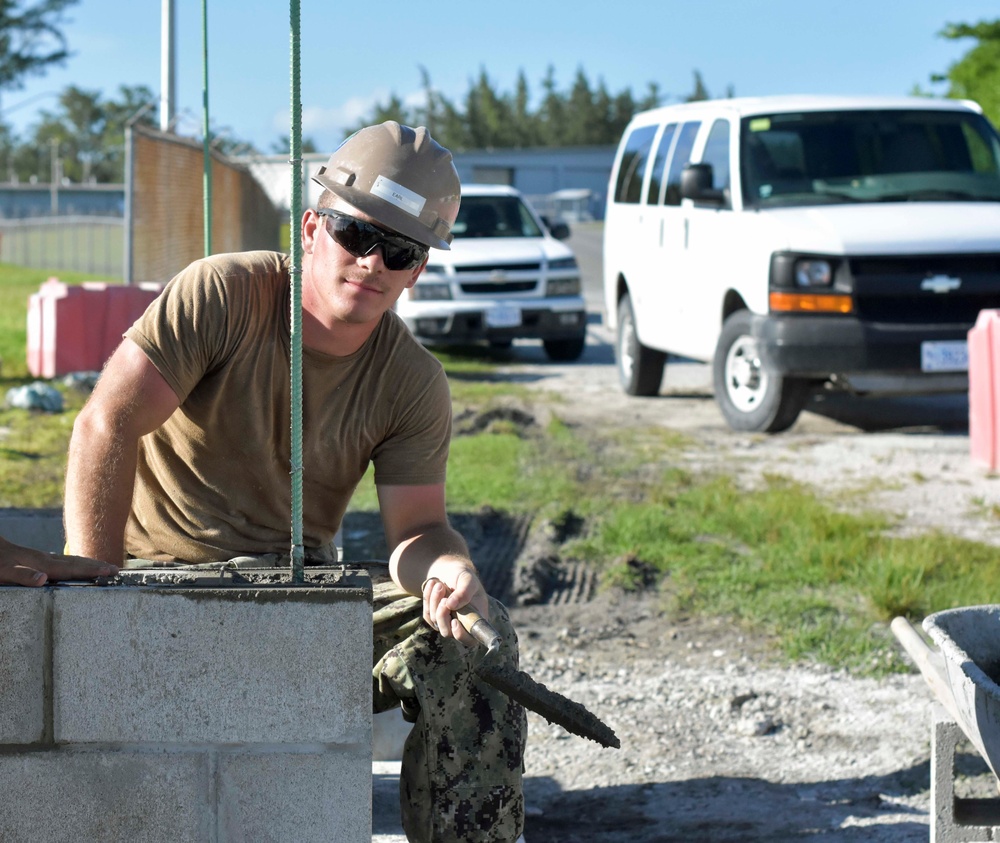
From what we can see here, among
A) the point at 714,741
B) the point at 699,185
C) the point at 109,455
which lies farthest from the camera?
the point at 699,185

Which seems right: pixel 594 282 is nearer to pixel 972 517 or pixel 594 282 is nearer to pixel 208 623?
pixel 972 517

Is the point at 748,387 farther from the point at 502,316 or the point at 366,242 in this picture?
the point at 366,242

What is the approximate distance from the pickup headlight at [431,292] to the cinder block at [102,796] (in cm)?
1106

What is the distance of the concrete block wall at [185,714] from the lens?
2.40 meters

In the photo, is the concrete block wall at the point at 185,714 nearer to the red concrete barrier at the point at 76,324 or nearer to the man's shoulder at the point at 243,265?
the man's shoulder at the point at 243,265

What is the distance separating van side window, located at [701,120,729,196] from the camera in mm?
9836

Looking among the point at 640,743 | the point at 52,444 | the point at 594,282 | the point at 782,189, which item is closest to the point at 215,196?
the point at 52,444

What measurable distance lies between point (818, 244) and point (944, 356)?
1.05 metres

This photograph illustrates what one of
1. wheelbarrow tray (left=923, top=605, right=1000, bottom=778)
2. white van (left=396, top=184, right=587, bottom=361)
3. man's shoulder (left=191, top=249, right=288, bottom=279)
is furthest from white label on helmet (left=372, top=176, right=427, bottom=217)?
white van (left=396, top=184, right=587, bottom=361)

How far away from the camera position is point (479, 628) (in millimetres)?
2604

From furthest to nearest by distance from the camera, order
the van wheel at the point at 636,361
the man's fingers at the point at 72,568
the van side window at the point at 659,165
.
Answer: the van wheel at the point at 636,361 < the van side window at the point at 659,165 < the man's fingers at the point at 72,568

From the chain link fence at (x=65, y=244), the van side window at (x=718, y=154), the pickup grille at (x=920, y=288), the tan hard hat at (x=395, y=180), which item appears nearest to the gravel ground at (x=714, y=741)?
the tan hard hat at (x=395, y=180)

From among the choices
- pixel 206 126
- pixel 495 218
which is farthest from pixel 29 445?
pixel 495 218

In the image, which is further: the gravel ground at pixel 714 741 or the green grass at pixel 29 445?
the green grass at pixel 29 445
